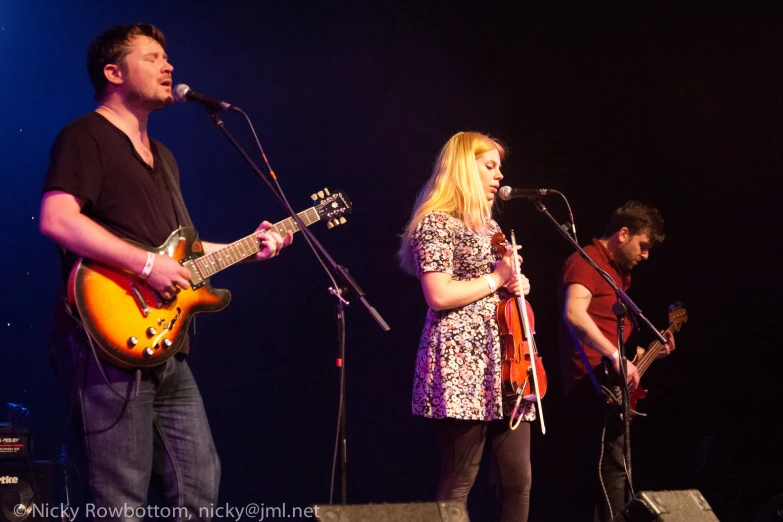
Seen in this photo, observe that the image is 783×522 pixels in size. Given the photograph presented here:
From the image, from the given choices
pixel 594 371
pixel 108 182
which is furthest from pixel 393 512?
pixel 594 371

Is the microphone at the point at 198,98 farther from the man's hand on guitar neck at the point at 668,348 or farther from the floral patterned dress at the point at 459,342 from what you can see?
the man's hand on guitar neck at the point at 668,348

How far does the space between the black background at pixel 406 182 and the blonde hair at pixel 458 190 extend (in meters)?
1.83

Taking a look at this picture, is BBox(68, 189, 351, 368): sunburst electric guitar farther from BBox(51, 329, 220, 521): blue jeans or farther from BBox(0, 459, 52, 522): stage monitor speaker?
BBox(0, 459, 52, 522): stage monitor speaker

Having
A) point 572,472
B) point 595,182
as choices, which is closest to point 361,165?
point 595,182

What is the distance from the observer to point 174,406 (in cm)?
261

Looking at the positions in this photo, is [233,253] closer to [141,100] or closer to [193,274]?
[193,274]

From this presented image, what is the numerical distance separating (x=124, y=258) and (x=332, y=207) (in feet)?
3.66

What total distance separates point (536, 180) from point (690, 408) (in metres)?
1.97

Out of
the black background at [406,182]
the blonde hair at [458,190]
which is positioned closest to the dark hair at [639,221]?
the black background at [406,182]

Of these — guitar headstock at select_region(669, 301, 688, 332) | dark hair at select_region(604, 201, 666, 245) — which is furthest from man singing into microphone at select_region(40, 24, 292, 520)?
guitar headstock at select_region(669, 301, 688, 332)

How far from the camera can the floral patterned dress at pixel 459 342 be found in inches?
127

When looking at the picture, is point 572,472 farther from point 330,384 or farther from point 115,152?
point 115,152

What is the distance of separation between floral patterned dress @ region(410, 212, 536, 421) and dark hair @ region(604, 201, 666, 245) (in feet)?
5.79

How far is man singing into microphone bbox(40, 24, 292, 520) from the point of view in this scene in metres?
2.41
